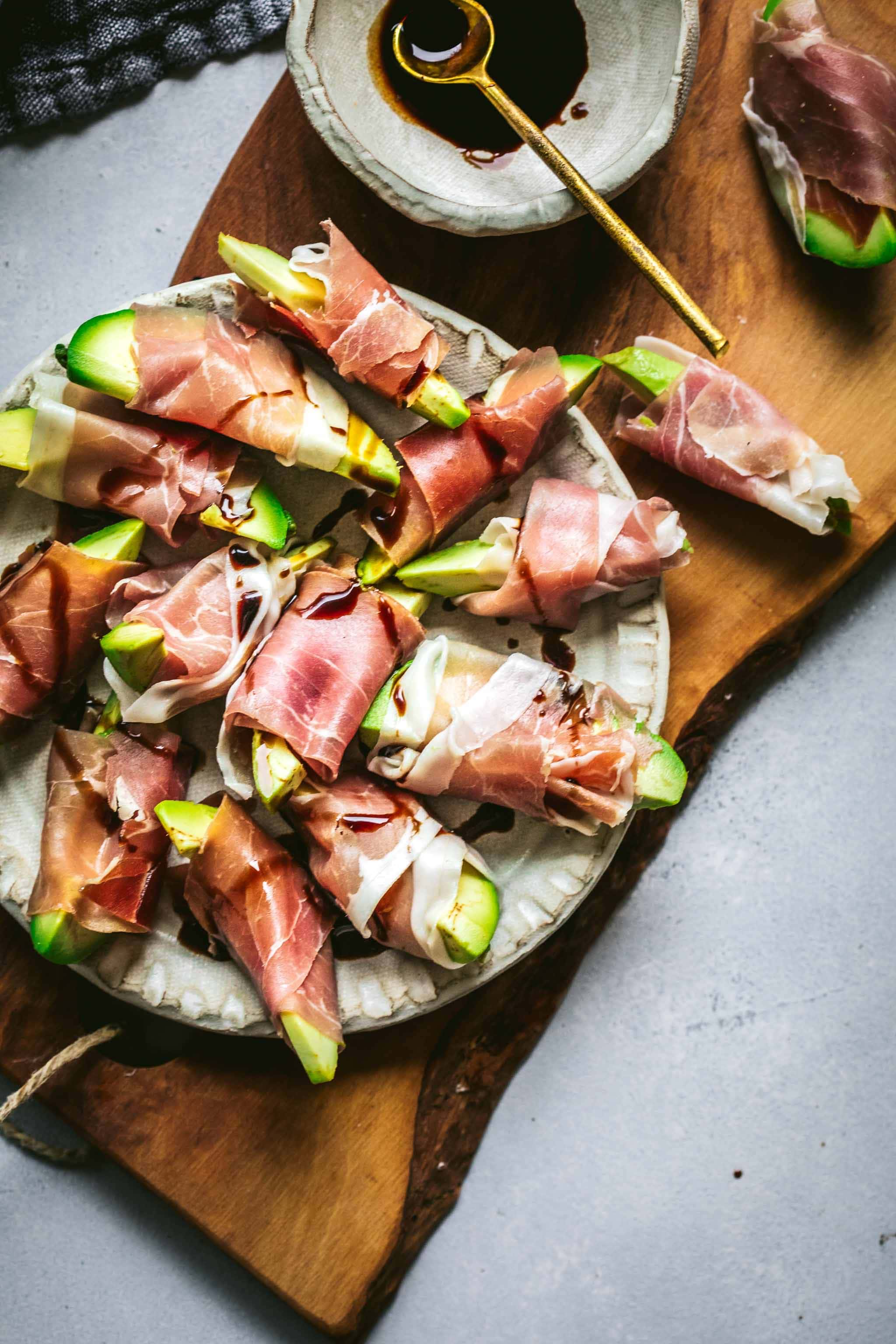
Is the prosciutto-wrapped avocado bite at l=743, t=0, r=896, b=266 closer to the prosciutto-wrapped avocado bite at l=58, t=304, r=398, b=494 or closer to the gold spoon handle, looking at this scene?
the gold spoon handle

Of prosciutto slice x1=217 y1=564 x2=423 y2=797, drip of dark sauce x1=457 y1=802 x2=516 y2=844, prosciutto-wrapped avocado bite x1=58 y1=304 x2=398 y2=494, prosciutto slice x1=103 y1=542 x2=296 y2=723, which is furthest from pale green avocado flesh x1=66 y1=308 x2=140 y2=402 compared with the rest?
drip of dark sauce x1=457 y1=802 x2=516 y2=844

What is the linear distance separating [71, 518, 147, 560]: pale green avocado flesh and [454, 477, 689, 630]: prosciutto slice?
23.0 inches

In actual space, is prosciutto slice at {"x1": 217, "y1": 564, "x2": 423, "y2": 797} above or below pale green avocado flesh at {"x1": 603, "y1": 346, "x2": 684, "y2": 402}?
below

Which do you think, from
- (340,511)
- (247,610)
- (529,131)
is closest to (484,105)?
(529,131)

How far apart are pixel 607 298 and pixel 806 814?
113cm

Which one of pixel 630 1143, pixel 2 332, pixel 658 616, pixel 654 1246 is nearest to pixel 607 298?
pixel 658 616

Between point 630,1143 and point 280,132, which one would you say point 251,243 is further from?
point 630,1143

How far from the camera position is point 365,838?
63.0 inches

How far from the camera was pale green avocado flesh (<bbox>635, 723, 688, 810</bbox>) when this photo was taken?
5.17 feet

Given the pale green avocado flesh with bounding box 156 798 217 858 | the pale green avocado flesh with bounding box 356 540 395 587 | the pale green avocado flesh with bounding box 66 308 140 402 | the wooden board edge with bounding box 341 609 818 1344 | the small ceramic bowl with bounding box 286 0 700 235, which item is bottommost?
the wooden board edge with bounding box 341 609 818 1344

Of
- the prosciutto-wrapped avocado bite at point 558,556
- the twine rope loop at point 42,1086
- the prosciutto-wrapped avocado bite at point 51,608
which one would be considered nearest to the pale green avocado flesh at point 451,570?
the prosciutto-wrapped avocado bite at point 558,556

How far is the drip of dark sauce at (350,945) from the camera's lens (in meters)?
1.69

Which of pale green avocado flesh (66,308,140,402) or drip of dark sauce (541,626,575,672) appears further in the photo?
drip of dark sauce (541,626,575,672)

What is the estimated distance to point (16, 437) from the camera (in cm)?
155
